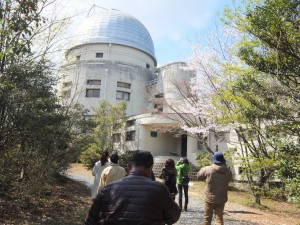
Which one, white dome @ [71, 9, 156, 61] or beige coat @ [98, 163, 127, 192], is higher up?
white dome @ [71, 9, 156, 61]

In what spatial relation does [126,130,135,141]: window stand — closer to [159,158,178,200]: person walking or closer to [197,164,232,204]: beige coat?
[159,158,178,200]: person walking

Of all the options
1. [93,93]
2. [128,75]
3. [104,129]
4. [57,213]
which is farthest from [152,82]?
[57,213]

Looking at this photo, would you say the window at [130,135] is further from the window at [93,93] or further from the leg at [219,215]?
the leg at [219,215]

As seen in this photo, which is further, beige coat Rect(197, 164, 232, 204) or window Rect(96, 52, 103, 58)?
window Rect(96, 52, 103, 58)

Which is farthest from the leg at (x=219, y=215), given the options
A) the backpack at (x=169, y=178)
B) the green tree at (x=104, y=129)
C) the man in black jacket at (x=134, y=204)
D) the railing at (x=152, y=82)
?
the railing at (x=152, y=82)

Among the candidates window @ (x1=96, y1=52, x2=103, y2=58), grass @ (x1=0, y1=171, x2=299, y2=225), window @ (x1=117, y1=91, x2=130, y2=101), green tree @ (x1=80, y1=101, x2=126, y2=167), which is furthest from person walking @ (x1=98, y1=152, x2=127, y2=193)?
window @ (x1=96, y1=52, x2=103, y2=58)

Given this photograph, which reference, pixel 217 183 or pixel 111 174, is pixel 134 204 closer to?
pixel 111 174

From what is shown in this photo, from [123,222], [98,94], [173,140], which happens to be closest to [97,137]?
[173,140]

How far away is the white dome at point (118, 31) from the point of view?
39.5 meters

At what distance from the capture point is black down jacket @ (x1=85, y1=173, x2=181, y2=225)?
245 centimetres

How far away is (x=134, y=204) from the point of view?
8.11ft

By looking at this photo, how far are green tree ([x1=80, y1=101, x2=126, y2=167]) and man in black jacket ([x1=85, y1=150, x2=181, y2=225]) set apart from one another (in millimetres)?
21734

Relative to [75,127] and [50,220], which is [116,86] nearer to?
[75,127]

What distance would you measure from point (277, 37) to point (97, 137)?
20741 millimetres
